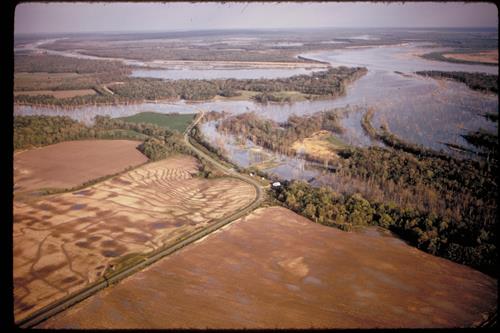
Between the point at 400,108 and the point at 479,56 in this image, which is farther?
the point at 479,56

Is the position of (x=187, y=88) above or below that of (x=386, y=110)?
above

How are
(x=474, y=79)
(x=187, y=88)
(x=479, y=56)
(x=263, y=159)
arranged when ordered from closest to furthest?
(x=263, y=159)
(x=474, y=79)
(x=187, y=88)
(x=479, y=56)

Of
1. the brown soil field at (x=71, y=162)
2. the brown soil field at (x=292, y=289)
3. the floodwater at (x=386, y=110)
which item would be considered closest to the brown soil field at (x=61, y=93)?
the floodwater at (x=386, y=110)

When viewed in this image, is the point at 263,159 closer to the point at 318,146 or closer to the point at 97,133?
the point at 318,146

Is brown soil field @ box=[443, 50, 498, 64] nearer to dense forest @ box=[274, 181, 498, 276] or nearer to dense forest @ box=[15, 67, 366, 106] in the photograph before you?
dense forest @ box=[15, 67, 366, 106]

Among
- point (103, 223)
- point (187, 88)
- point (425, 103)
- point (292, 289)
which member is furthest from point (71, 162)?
point (425, 103)
